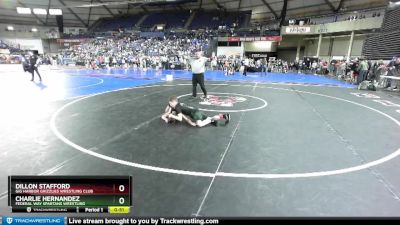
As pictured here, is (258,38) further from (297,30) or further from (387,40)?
(387,40)

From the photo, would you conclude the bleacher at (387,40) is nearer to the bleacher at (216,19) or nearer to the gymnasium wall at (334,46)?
the gymnasium wall at (334,46)

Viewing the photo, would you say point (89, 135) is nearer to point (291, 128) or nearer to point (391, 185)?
point (291, 128)

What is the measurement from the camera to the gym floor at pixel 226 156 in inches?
123

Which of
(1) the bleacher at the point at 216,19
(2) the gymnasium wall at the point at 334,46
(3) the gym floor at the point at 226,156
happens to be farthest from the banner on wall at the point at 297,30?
(3) the gym floor at the point at 226,156

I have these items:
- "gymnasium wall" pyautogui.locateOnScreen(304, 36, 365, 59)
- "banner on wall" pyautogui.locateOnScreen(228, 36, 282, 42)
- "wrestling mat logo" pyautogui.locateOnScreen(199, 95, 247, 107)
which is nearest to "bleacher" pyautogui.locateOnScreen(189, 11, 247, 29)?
"banner on wall" pyautogui.locateOnScreen(228, 36, 282, 42)

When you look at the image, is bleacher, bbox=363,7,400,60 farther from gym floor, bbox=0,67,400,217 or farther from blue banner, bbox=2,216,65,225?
blue banner, bbox=2,216,65,225

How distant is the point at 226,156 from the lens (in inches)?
178

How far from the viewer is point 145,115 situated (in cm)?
740
